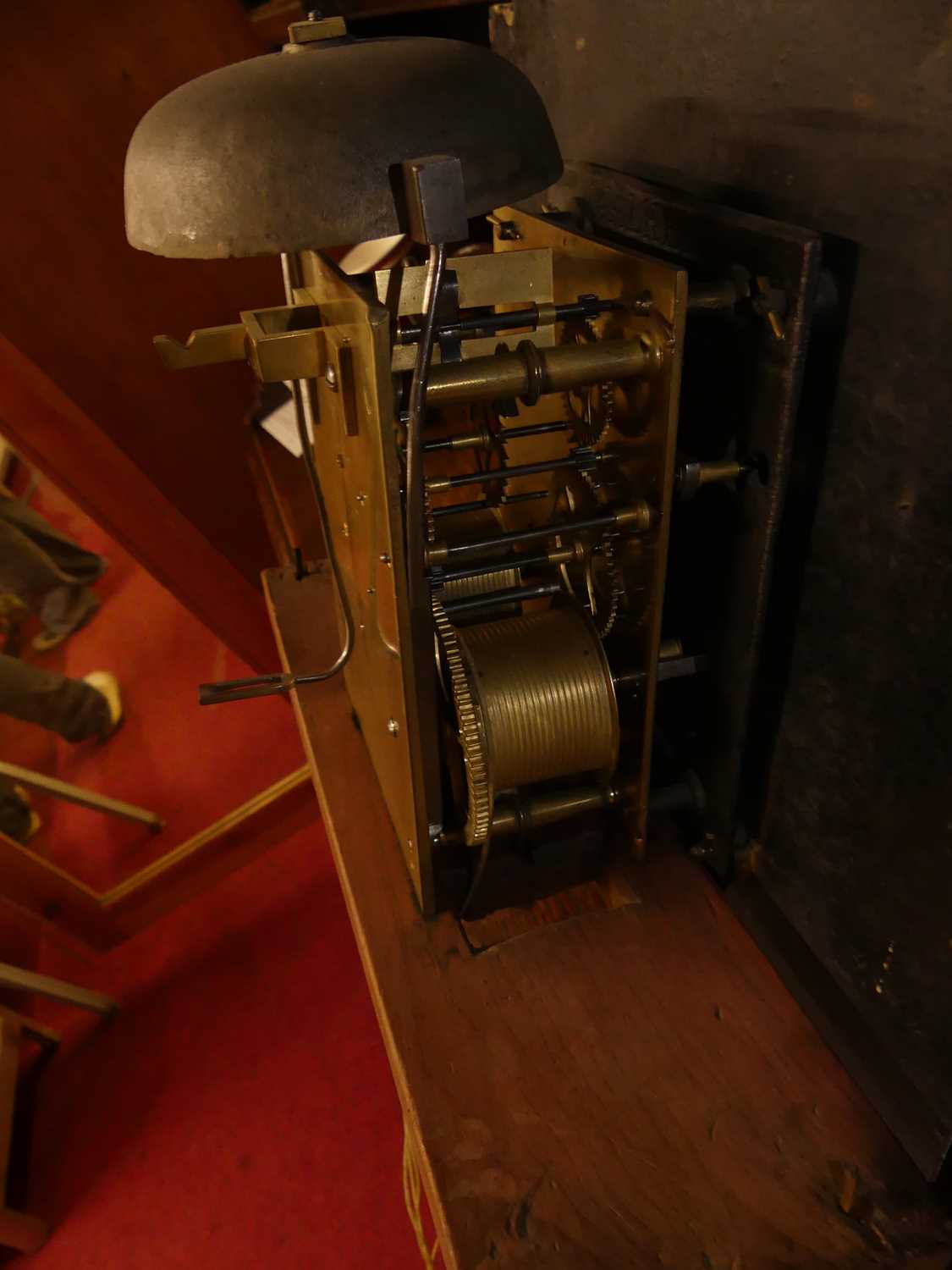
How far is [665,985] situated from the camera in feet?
2.63

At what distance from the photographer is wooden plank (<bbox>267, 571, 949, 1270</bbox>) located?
64 centimetres

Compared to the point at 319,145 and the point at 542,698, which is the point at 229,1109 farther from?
the point at 319,145

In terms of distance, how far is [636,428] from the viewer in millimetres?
733

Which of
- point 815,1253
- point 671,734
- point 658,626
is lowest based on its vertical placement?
point 815,1253

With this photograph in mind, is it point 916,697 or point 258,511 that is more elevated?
point 916,697

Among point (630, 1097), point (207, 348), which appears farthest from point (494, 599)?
point (630, 1097)

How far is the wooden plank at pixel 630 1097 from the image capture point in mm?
637

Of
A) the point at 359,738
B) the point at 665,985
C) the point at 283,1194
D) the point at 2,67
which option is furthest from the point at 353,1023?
the point at 2,67

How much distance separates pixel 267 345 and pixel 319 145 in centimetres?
17

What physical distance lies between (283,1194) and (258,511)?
1.46 m

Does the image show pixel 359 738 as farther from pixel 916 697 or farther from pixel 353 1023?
pixel 353 1023

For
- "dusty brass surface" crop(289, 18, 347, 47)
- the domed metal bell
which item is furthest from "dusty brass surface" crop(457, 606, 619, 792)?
"dusty brass surface" crop(289, 18, 347, 47)

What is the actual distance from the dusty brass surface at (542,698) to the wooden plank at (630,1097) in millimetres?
185

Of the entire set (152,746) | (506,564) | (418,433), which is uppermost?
(418,433)
